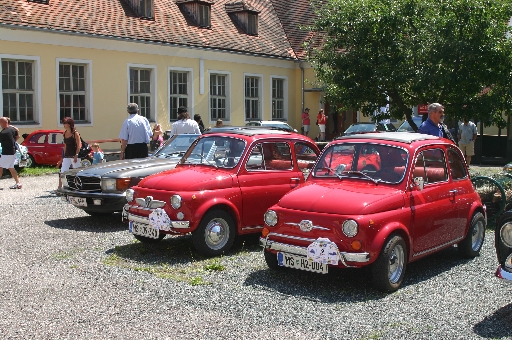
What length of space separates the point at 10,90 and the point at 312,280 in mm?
16457

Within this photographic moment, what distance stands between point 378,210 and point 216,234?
241cm

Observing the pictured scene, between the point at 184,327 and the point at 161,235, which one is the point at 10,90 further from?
the point at 184,327

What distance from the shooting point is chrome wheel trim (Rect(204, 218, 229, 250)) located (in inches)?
327

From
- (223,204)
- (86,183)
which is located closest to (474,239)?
(223,204)

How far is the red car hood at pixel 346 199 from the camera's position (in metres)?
6.73

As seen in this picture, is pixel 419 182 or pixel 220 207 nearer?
pixel 419 182

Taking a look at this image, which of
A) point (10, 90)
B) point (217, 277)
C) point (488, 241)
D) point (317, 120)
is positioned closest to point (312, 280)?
point (217, 277)

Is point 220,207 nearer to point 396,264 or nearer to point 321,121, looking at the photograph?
point 396,264

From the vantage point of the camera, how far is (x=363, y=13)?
560 inches

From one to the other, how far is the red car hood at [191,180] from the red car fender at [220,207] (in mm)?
176

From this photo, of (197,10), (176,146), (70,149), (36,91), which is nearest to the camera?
(176,146)

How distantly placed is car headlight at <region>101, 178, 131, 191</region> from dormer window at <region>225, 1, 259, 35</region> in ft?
68.0

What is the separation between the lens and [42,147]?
20062 mm

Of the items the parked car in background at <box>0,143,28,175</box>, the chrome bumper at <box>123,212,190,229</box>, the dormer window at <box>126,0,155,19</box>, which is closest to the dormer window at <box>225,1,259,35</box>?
the dormer window at <box>126,0,155,19</box>
